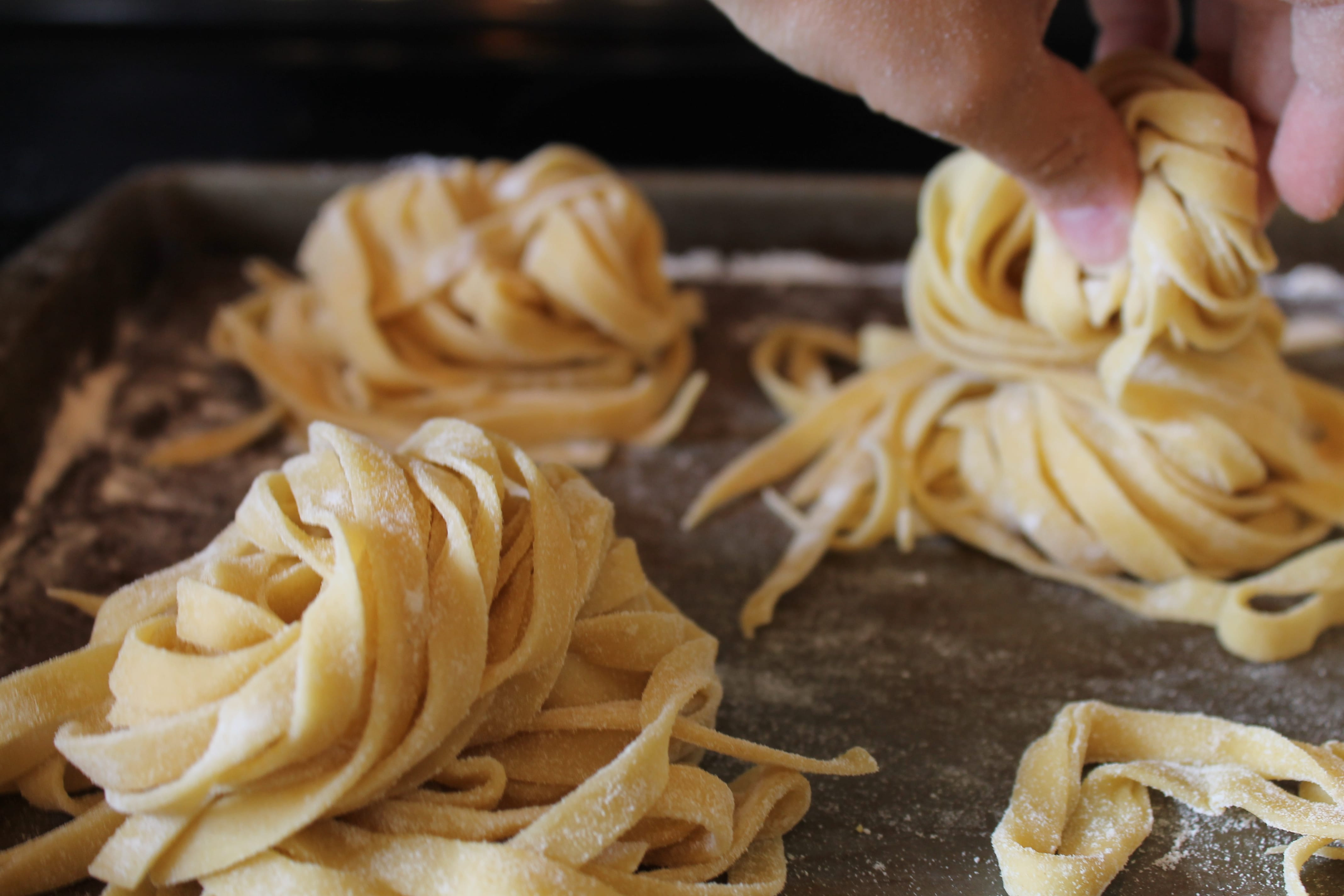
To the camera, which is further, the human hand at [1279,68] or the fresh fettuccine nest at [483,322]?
the fresh fettuccine nest at [483,322]

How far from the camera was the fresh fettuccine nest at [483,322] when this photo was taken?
2449 millimetres

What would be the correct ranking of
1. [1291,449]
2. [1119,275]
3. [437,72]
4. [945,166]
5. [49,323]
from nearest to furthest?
[1119,275], [1291,449], [945,166], [49,323], [437,72]

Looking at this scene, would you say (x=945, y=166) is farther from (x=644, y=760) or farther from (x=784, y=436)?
(x=644, y=760)

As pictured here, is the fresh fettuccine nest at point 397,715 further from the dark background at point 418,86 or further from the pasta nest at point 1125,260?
A: the dark background at point 418,86

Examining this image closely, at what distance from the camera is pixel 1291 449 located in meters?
Answer: 2.05

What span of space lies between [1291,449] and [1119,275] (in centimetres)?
48

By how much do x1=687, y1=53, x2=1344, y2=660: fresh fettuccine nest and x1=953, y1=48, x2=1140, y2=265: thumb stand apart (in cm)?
4

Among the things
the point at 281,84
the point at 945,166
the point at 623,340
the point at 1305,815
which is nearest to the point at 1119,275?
the point at 945,166

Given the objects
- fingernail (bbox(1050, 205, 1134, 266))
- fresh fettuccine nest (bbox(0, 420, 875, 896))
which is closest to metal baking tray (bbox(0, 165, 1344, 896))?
fresh fettuccine nest (bbox(0, 420, 875, 896))

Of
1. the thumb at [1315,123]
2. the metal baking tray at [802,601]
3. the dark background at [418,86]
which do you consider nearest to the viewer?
the metal baking tray at [802,601]

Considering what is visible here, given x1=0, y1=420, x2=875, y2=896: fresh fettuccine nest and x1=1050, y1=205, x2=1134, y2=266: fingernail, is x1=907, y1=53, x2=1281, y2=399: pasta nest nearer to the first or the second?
x1=1050, y1=205, x2=1134, y2=266: fingernail

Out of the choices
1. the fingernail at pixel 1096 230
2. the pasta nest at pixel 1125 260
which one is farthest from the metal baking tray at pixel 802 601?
the fingernail at pixel 1096 230

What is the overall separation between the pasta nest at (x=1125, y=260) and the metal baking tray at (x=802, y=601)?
0.42 meters

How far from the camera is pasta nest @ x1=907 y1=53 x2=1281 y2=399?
1.84 meters
